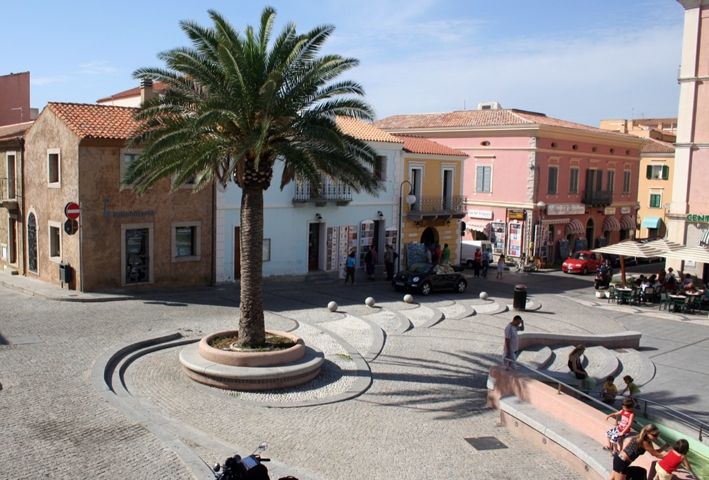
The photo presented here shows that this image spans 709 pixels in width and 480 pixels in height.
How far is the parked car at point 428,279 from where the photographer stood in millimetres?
26844

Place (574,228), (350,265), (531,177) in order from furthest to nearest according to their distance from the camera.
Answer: (574,228), (531,177), (350,265)

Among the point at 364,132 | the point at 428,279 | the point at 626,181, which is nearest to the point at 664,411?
the point at 428,279

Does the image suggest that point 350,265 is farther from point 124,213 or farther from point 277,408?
point 277,408

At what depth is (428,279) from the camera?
27.0m

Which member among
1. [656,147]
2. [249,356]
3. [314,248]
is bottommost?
[249,356]

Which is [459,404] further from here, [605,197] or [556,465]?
[605,197]

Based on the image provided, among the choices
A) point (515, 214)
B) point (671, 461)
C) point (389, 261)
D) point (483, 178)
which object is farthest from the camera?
point (483, 178)

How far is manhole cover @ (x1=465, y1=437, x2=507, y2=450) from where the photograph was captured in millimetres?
11977

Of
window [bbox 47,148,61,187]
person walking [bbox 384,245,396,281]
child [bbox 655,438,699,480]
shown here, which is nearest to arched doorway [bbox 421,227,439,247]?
person walking [bbox 384,245,396,281]

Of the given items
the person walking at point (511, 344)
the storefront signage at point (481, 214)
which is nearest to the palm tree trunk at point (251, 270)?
the person walking at point (511, 344)

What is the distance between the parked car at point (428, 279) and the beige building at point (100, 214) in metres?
7.80

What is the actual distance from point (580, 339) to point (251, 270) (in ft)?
34.6

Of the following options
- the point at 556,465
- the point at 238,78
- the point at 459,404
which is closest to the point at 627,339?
the point at 459,404

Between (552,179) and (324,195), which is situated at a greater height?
(552,179)
